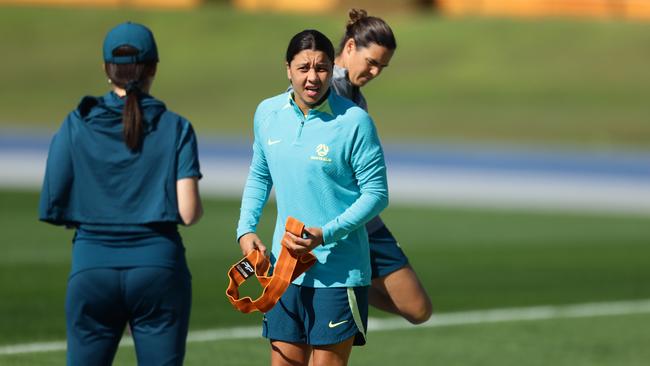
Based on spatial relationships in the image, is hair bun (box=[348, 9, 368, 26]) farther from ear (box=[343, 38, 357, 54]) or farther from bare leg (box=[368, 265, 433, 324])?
bare leg (box=[368, 265, 433, 324])

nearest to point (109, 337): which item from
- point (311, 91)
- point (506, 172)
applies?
point (311, 91)

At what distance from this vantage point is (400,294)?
23.8ft

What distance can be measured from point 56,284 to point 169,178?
23.8 feet

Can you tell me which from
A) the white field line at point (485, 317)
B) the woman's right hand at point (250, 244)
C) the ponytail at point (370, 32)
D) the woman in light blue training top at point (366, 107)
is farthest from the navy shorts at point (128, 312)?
the white field line at point (485, 317)

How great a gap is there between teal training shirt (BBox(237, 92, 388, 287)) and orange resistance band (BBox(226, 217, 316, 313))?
0.40 feet

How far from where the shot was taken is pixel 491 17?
4406 centimetres

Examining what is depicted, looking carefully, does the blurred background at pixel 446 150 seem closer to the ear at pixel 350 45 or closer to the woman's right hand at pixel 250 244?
the ear at pixel 350 45

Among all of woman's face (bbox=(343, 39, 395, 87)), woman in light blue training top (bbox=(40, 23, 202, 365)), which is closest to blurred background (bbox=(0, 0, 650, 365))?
woman's face (bbox=(343, 39, 395, 87))

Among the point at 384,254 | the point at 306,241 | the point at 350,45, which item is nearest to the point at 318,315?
the point at 306,241

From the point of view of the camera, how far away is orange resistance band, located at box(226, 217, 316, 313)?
18.7ft

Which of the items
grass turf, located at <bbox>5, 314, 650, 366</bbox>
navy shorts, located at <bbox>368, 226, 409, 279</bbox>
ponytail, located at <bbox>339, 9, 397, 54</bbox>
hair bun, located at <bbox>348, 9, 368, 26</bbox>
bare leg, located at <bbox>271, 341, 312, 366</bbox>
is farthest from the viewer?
grass turf, located at <bbox>5, 314, 650, 366</bbox>

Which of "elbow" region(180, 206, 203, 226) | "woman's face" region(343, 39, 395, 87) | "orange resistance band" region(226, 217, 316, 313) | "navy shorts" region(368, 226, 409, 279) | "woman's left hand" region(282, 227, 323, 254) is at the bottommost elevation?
"navy shorts" region(368, 226, 409, 279)

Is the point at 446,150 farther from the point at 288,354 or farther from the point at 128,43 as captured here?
the point at 128,43

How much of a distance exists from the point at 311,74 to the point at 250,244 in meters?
0.80
